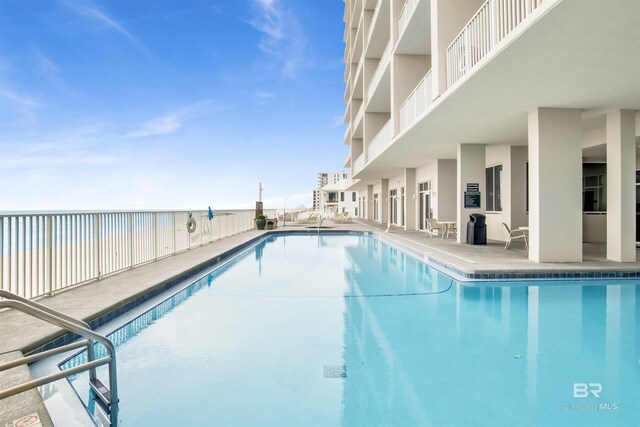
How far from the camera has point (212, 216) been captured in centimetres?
1158

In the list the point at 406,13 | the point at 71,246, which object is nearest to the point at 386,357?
the point at 71,246

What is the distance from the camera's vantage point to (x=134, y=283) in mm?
5172

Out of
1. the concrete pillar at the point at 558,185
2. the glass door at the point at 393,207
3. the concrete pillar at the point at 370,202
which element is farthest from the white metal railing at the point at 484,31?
the concrete pillar at the point at 370,202

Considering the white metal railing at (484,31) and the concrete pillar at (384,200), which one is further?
the concrete pillar at (384,200)

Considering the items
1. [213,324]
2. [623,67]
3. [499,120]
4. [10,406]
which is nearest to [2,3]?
[213,324]

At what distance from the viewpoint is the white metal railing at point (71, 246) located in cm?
389

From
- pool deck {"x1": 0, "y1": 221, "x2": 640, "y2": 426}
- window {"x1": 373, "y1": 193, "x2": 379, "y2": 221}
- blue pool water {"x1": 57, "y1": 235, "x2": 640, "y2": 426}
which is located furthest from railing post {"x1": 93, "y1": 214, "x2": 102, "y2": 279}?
window {"x1": 373, "y1": 193, "x2": 379, "y2": 221}

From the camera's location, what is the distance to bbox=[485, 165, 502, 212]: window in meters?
11.0

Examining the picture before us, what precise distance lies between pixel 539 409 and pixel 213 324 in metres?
3.40

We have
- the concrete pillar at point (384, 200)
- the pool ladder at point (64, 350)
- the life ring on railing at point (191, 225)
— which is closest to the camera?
the pool ladder at point (64, 350)

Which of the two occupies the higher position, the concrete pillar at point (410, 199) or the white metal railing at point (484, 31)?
the white metal railing at point (484, 31)

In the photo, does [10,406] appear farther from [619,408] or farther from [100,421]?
[619,408]

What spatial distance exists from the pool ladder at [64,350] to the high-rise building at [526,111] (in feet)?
16.1

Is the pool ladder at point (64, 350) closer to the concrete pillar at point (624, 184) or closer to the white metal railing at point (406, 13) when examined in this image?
the concrete pillar at point (624, 184)
